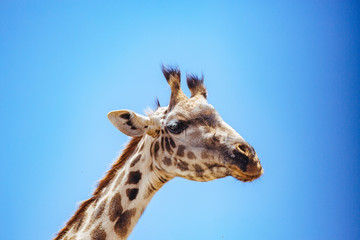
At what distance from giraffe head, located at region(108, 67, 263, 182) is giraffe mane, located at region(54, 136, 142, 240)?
1.58ft

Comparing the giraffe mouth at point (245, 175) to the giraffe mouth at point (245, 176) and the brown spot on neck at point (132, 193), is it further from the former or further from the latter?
the brown spot on neck at point (132, 193)

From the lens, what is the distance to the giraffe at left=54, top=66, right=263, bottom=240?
504 cm

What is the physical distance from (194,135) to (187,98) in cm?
96

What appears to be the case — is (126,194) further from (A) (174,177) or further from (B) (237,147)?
(B) (237,147)

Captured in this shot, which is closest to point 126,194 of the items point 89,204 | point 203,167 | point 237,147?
point 89,204

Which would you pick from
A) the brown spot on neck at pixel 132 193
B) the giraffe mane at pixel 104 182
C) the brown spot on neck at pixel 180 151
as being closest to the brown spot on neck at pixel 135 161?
the giraffe mane at pixel 104 182

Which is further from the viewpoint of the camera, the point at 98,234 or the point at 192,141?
the point at 192,141

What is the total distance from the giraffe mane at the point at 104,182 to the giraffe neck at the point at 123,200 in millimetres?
82

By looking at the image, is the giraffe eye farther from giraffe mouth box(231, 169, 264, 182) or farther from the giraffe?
giraffe mouth box(231, 169, 264, 182)

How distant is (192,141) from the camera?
17.7ft

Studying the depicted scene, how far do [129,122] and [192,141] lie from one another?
44.0 inches

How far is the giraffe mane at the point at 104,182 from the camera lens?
5484mm

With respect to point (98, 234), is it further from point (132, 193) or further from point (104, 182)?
point (104, 182)

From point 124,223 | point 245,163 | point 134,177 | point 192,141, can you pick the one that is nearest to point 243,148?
point 245,163
